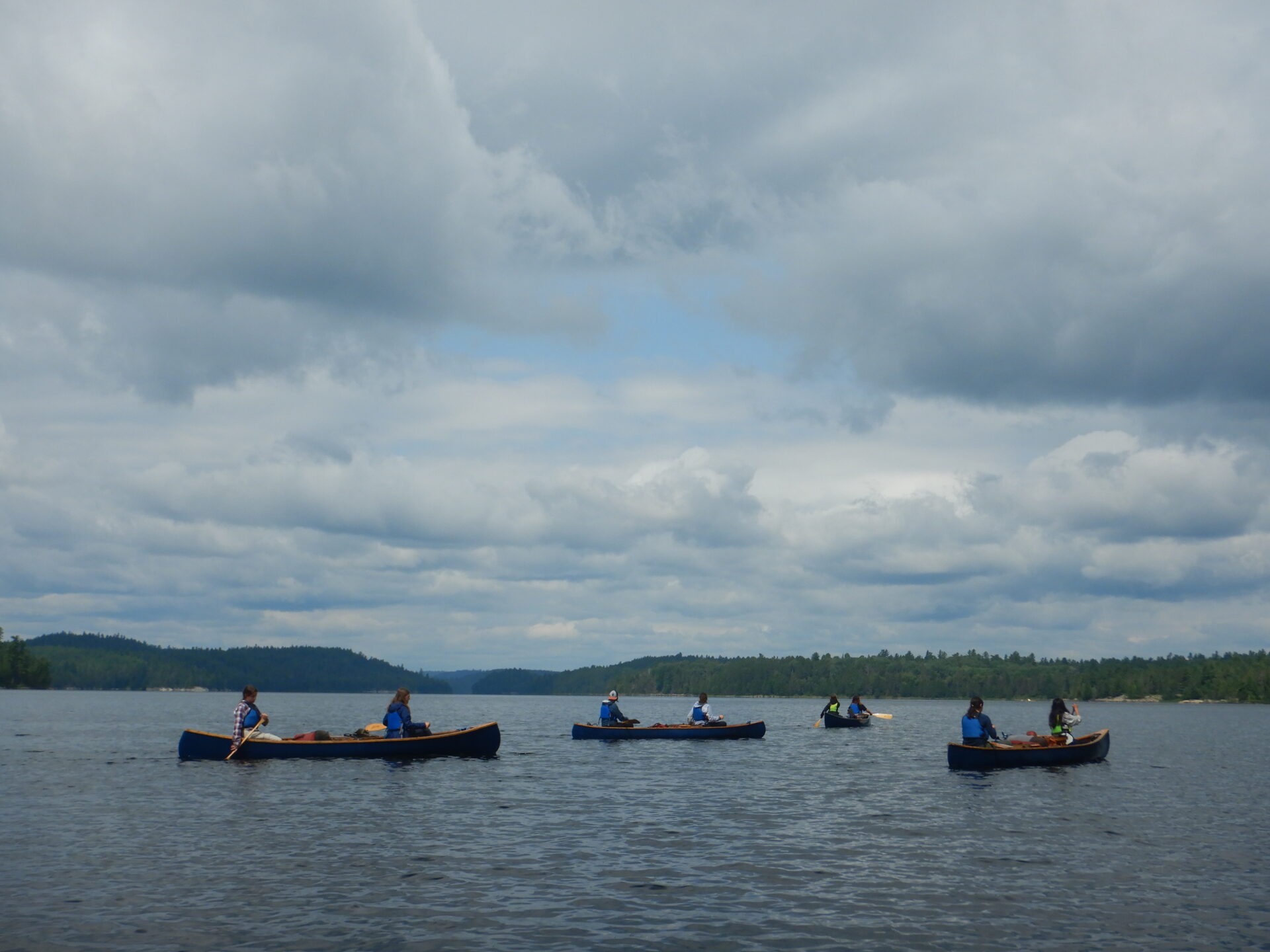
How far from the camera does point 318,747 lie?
46594 millimetres

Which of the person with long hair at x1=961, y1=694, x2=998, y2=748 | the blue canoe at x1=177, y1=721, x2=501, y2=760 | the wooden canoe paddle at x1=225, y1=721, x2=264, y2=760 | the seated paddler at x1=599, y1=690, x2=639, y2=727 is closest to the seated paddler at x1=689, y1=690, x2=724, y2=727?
the seated paddler at x1=599, y1=690, x2=639, y2=727

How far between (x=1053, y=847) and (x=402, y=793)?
21.9 m

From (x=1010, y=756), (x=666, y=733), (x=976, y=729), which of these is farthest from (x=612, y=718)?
(x=1010, y=756)

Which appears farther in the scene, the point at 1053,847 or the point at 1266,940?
the point at 1053,847

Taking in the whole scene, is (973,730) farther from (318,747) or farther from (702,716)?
(318,747)

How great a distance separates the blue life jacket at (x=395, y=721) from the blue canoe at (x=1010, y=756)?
25311mm

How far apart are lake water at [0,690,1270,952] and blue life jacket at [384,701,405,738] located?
1586mm

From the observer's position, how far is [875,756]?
57062 mm

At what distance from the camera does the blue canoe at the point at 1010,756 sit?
45.6 metres

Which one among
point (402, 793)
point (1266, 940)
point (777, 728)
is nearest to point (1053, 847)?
point (1266, 940)

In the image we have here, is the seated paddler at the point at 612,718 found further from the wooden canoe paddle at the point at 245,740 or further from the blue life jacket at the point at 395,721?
the wooden canoe paddle at the point at 245,740

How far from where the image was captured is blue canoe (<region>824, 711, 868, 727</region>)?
85312mm

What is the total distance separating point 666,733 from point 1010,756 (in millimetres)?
24396

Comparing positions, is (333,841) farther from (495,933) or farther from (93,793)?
(93,793)
